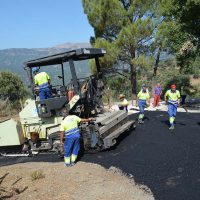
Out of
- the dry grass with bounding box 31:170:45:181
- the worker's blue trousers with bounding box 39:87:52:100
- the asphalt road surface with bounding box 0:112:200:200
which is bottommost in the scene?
the asphalt road surface with bounding box 0:112:200:200

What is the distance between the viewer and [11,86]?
34.9 m

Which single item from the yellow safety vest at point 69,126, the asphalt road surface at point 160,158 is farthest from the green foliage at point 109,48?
the yellow safety vest at point 69,126

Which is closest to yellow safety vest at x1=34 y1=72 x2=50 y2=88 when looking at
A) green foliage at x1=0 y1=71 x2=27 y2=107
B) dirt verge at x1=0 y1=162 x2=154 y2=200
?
dirt verge at x1=0 y1=162 x2=154 y2=200

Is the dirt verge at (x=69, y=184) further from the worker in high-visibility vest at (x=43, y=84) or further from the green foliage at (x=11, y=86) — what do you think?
the green foliage at (x=11, y=86)

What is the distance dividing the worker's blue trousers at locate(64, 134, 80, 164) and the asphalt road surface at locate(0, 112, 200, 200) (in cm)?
42

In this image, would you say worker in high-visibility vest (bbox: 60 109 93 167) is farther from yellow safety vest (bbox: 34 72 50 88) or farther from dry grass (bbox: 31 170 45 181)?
yellow safety vest (bbox: 34 72 50 88)

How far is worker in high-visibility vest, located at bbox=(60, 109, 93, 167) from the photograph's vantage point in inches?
374

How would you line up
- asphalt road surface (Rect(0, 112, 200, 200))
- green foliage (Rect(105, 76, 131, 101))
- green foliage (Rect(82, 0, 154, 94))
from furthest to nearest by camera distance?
green foliage (Rect(105, 76, 131, 101)) < green foliage (Rect(82, 0, 154, 94)) < asphalt road surface (Rect(0, 112, 200, 200))

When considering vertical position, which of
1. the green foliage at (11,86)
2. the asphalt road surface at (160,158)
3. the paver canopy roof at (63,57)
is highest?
the paver canopy roof at (63,57)

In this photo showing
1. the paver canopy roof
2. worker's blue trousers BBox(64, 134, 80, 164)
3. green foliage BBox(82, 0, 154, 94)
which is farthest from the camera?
green foliage BBox(82, 0, 154, 94)

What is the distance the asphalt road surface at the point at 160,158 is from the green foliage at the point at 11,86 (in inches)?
896

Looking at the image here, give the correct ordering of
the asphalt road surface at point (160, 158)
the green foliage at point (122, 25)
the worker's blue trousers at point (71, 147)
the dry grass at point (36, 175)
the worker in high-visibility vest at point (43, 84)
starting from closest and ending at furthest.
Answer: the asphalt road surface at point (160, 158) < the dry grass at point (36, 175) < the worker's blue trousers at point (71, 147) < the worker in high-visibility vest at point (43, 84) < the green foliage at point (122, 25)

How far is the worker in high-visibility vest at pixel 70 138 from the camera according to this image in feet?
31.2

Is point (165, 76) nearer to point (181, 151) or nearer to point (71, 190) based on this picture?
point (181, 151)
